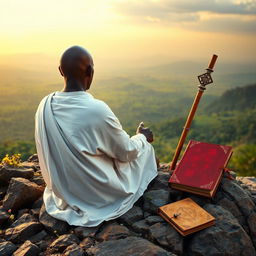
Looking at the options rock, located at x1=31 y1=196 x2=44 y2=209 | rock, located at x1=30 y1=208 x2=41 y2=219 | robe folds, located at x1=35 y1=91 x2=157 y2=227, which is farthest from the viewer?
rock, located at x1=31 y1=196 x2=44 y2=209

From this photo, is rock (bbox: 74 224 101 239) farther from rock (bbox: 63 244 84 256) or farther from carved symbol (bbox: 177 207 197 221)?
carved symbol (bbox: 177 207 197 221)

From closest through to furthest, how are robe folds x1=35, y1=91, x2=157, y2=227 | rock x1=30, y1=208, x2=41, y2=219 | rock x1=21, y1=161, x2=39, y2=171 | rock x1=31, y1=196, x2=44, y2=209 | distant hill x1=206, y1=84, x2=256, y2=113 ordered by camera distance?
robe folds x1=35, y1=91, x2=157, y2=227 → rock x1=30, y1=208, x2=41, y2=219 → rock x1=31, y1=196, x2=44, y2=209 → rock x1=21, y1=161, x2=39, y2=171 → distant hill x1=206, y1=84, x2=256, y2=113

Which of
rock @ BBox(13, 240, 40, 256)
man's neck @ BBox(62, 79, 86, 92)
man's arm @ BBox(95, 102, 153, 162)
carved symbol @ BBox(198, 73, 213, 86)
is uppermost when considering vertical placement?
carved symbol @ BBox(198, 73, 213, 86)

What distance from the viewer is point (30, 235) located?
411 cm

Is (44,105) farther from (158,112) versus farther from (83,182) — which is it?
(158,112)

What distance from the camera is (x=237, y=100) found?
196 feet

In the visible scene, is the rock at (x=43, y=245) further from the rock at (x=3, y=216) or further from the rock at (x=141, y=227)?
the rock at (x=141, y=227)

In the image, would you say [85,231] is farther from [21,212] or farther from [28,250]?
[21,212]

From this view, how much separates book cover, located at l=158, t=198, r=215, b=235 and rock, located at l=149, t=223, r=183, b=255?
2.5 inches

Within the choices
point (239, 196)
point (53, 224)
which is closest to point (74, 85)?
point (53, 224)

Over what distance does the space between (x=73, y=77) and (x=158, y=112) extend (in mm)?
64344

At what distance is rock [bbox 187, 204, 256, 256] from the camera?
3.68 m

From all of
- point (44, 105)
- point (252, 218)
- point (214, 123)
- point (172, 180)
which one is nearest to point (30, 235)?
point (44, 105)

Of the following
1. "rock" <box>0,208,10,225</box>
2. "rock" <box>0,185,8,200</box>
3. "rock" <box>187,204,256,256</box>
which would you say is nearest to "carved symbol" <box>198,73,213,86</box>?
"rock" <box>187,204,256,256</box>
